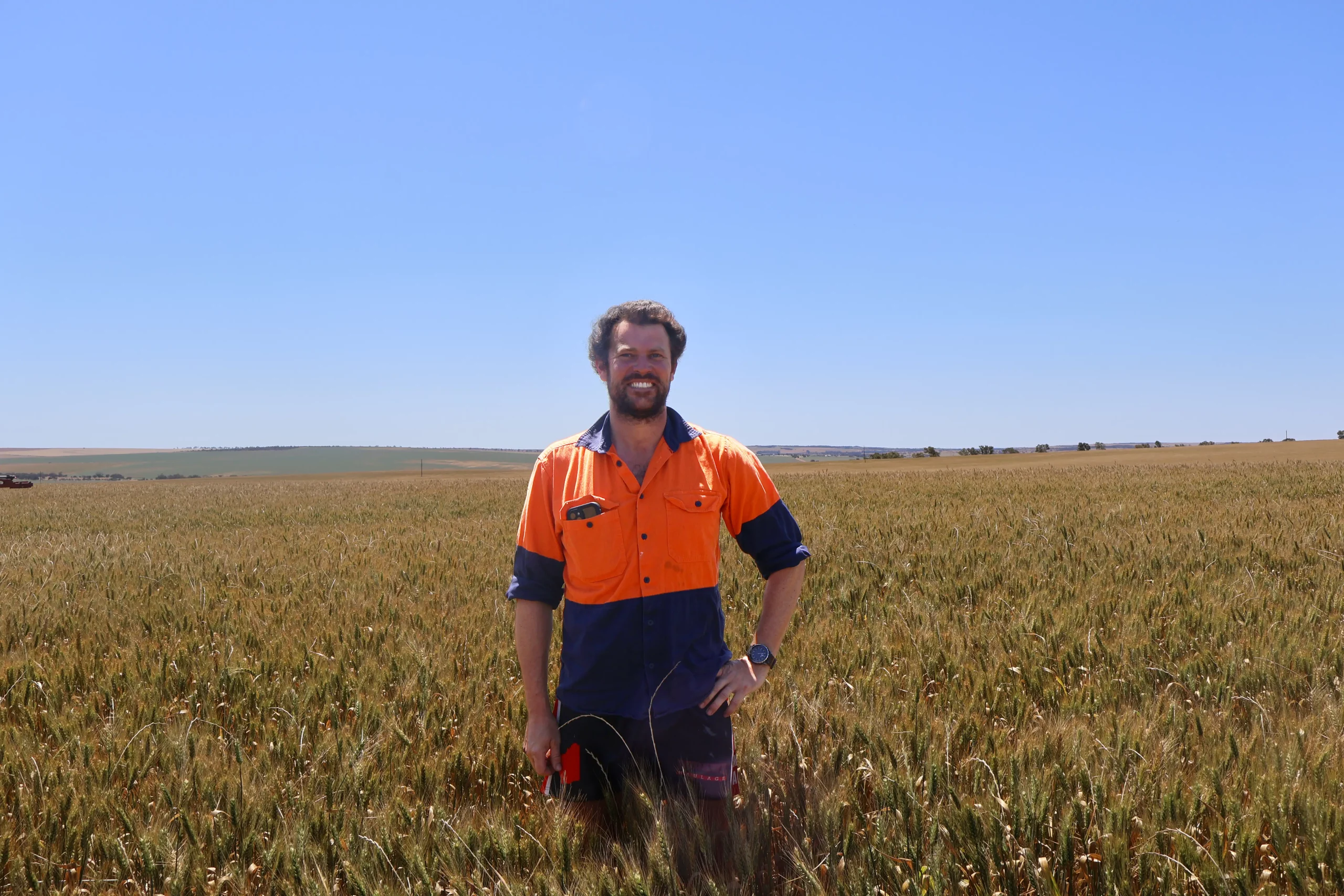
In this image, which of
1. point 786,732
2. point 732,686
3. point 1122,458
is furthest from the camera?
point 1122,458

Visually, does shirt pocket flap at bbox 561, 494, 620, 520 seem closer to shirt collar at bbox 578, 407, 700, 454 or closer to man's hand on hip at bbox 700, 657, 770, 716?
shirt collar at bbox 578, 407, 700, 454

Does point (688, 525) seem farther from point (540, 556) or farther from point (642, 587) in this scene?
point (540, 556)

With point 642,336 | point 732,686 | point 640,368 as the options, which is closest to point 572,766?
point 732,686

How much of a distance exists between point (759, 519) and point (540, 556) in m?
0.84

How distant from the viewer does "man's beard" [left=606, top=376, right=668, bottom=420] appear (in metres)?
2.59

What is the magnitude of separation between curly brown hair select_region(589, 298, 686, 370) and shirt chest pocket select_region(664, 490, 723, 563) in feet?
1.69

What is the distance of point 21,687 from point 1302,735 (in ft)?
21.3

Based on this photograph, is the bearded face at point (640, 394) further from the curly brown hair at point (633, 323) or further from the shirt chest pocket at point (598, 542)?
the shirt chest pocket at point (598, 542)

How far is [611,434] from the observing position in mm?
2758

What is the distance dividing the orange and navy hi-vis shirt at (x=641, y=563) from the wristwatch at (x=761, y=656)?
109 millimetres

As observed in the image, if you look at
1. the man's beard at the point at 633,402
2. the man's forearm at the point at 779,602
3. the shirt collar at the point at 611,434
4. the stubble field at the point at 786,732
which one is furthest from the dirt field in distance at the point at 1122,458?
the man's beard at the point at 633,402

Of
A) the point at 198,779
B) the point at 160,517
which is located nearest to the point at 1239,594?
the point at 198,779

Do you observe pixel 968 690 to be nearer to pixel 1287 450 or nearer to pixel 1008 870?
pixel 1008 870

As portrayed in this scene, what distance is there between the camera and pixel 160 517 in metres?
17.6
